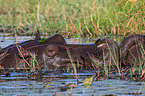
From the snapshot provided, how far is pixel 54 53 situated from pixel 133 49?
3.79ft

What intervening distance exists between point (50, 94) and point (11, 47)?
6.14 feet

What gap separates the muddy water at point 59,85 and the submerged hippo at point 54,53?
166mm

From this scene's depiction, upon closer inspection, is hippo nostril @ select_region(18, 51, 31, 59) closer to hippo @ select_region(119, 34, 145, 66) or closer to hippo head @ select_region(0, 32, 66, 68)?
hippo head @ select_region(0, 32, 66, 68)

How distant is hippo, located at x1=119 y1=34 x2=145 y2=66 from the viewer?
4906 millimetres

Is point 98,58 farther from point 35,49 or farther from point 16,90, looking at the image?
point 16,90

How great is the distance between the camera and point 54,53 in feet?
17.2

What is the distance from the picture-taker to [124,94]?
388 cm

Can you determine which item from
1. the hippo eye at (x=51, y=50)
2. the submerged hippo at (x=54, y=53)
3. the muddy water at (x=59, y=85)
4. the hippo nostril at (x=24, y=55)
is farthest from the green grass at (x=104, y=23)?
the muddy water at (x=59, y=85)

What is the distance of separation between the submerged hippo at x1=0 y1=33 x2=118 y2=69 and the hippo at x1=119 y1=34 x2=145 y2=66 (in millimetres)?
131

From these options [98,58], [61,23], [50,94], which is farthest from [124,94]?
[61,23]

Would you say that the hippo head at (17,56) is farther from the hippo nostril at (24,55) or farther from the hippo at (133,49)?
the hippo at (133,49)

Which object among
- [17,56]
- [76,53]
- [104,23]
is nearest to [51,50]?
[76,53]

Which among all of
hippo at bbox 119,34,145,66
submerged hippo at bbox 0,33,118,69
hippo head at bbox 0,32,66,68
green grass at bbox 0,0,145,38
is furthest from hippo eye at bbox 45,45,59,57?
green grass at bbox 0,0,145,38

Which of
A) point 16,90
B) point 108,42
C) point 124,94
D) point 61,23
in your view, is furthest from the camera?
point 61,23
